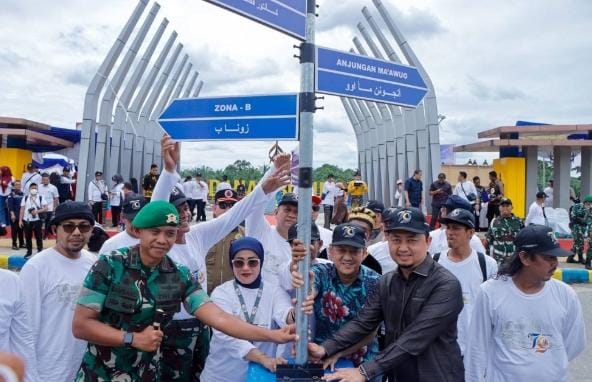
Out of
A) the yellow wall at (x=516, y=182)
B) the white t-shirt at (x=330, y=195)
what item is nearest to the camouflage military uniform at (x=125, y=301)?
the white t-shirt at (x=330, y=195)

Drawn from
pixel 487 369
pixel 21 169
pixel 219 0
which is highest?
pixel 21 169

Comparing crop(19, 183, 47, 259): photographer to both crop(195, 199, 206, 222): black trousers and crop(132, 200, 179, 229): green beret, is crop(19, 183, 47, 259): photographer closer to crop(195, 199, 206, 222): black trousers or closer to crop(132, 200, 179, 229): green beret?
crop(195, 199, 206, 222): black trousers

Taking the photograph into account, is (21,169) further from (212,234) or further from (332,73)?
(332,73)

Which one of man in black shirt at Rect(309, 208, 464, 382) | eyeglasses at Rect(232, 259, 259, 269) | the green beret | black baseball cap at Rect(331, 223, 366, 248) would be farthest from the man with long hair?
the green beret

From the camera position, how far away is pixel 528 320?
271 cm

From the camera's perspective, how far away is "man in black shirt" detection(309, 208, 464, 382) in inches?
91.8

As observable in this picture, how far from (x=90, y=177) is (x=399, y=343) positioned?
1452 centimetres

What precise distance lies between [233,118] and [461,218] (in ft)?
5.76

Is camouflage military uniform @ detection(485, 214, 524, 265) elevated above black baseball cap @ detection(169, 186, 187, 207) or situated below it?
below

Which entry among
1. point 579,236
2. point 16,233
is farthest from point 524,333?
point 16,233

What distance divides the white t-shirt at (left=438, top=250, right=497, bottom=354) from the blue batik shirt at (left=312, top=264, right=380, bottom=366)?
91 centimetres

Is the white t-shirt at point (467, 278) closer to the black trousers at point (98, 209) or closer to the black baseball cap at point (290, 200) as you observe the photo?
the black baseball cap at point (290, 200)

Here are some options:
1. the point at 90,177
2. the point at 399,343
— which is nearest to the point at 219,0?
the point at 399,343

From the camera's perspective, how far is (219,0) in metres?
2.39
